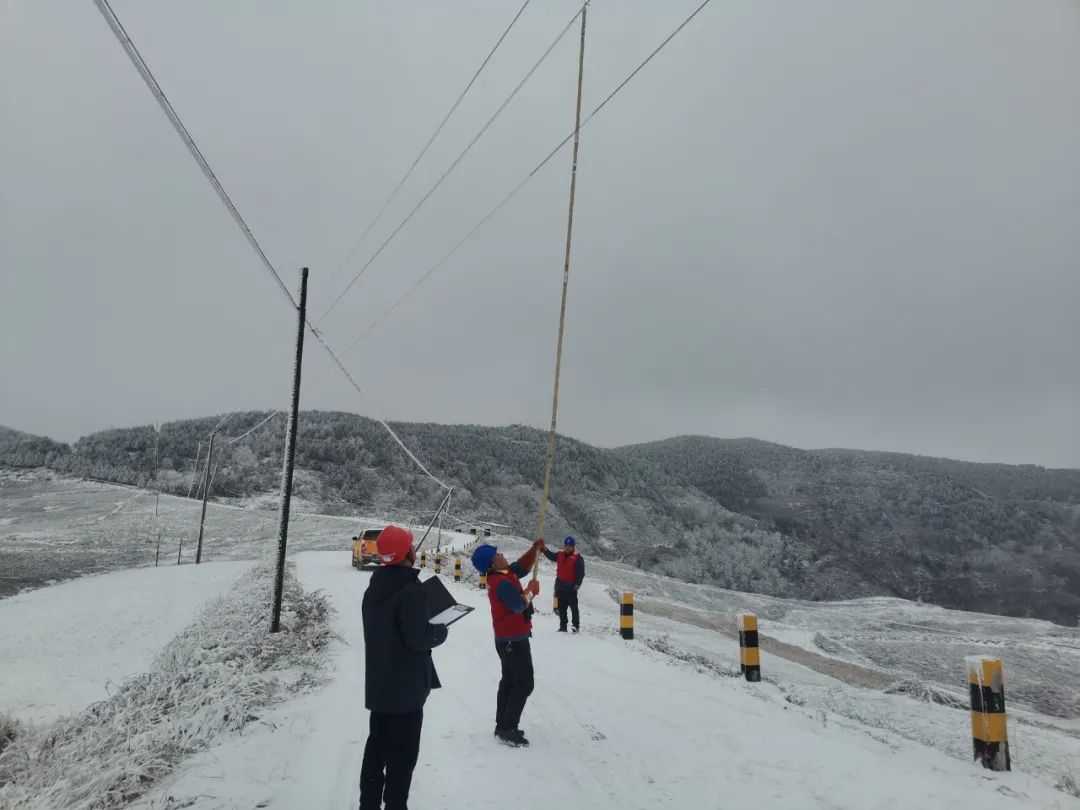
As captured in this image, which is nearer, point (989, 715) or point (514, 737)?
point (989, 715)

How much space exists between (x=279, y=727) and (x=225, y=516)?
56.2 m

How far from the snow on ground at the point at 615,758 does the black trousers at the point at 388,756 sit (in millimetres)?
729

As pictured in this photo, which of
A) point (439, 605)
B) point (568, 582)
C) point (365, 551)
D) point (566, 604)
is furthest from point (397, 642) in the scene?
point (365, 551)

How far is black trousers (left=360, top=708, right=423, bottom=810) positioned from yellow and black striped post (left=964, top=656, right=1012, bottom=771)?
4.65 meters

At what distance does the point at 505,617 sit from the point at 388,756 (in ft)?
7.12

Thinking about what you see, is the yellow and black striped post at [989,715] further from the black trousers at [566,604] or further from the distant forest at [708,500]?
the distant forest at [708,500]

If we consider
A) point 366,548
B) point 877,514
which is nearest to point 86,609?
point 366,548

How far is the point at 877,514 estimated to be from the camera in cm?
9175

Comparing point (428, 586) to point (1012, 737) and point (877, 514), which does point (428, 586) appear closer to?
point (1012, 737)

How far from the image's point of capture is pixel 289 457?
12.9 m

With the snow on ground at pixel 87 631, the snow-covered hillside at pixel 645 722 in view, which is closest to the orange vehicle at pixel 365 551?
the snow on ground at pixel 87 631

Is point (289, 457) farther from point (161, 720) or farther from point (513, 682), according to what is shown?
point (513, 682)

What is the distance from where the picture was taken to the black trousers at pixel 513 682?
5809 millimetres

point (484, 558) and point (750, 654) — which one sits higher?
point (484, 558)
